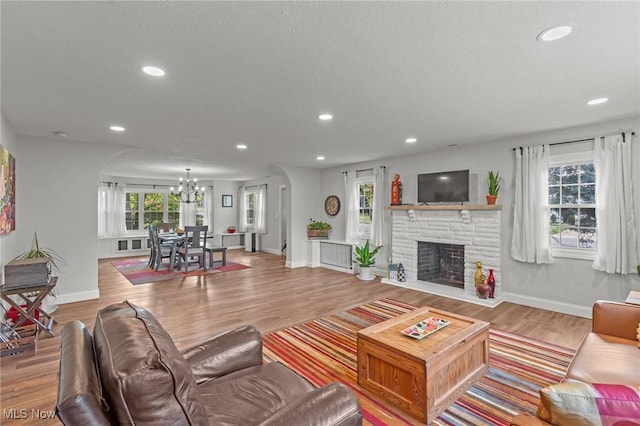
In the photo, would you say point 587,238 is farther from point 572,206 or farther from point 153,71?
point 153,71

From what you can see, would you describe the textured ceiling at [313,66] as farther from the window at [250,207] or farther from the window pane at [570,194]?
the window at [250,207]

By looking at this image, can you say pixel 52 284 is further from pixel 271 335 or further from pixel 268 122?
pixel 268 122

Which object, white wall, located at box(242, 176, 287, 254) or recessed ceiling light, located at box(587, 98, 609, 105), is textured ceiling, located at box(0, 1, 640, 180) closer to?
recessed ceiling light, located at box(587, 98, 609, 105)

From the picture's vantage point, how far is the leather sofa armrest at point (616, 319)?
2.21 m

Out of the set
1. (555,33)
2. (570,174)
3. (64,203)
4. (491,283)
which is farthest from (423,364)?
(64,203)

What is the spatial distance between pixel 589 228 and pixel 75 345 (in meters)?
5.14

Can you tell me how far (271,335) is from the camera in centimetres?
338

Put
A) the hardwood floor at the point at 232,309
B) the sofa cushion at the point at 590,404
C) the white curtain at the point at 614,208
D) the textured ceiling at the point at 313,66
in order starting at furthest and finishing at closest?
the white curtain at the point at 614,208 < the hardwood floor at the point at 232,309 < the textured ceiling at the point at 313,66 < the sofa cushion at the point at 590,404

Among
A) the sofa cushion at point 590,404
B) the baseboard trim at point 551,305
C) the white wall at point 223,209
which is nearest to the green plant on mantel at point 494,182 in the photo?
the baseboard trim at point 551,305

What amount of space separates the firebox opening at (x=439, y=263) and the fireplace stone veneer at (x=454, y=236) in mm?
143

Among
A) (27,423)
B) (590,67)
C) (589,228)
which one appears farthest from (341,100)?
(589,228)

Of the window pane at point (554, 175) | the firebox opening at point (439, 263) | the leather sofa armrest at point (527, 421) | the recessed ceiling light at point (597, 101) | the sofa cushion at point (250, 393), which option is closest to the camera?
the leather sofa armrest at point (527, 421)

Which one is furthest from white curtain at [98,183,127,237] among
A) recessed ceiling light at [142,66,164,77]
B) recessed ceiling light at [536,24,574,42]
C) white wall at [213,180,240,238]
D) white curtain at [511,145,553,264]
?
recessed ceiling light at [536,24,574,42]

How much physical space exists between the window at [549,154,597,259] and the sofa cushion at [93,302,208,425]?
15.7 ft
